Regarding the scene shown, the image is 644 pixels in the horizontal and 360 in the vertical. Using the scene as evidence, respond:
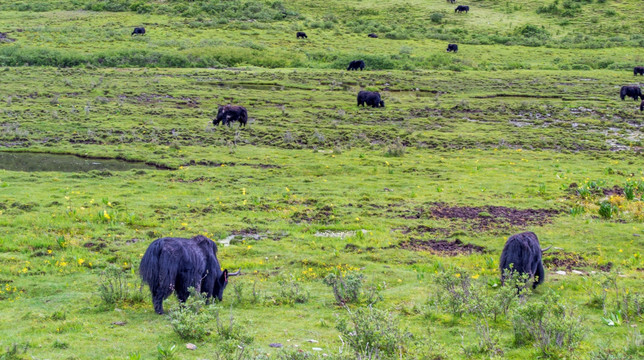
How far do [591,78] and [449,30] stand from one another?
27500 mm

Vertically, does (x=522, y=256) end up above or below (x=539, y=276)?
above

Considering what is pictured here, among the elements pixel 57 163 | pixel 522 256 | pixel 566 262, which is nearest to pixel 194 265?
pixel 522 256

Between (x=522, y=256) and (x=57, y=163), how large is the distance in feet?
64.1

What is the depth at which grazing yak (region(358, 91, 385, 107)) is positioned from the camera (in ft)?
129

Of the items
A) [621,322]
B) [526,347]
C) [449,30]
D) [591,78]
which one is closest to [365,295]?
[526,347]

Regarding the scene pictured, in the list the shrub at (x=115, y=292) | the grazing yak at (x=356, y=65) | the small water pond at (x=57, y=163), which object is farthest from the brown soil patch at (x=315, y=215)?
the grazing yak at (x=356, y=65)

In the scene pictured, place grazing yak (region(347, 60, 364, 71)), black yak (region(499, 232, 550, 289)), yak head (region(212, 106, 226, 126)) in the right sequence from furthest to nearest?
grazing yak (region(347, 60, 364, 71)) < yak head (region(212, 106, 226, 126)) < black yak (region(499, 232, 550, 289))

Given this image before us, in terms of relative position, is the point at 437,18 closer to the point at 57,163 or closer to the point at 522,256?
the point at 57,163

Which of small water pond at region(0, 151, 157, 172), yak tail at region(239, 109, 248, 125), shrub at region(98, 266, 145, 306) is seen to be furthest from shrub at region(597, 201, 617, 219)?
yak tail at region(239, 109, 248, 125)

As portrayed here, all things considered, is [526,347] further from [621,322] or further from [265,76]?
[265,76]

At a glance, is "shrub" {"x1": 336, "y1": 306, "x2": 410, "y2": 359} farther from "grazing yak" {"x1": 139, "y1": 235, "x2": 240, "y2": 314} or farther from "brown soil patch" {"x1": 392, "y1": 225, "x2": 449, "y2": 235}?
"brown soil patch" {"x1": 392, "y1": 225, "x2": 449, "y2": 235}

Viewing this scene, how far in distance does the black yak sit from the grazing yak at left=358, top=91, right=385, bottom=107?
2839cm

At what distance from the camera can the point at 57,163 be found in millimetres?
23859

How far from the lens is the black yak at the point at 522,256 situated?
11.2 m
